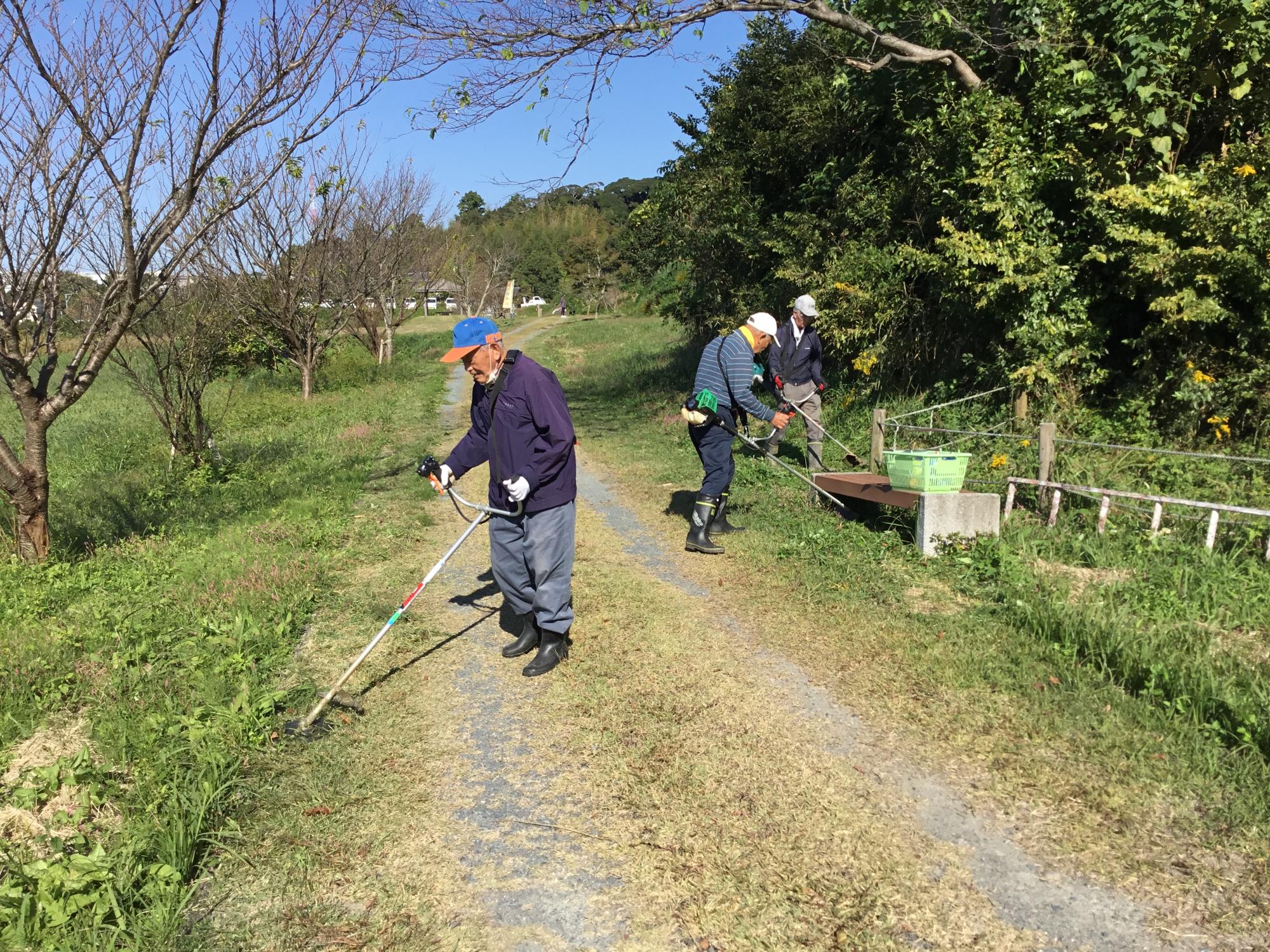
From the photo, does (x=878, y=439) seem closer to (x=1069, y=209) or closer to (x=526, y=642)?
(x=1069, y=209)

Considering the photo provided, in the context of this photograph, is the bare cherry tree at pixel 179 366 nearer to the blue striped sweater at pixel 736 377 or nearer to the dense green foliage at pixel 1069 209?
the blue striped sweater at pixel 736 377

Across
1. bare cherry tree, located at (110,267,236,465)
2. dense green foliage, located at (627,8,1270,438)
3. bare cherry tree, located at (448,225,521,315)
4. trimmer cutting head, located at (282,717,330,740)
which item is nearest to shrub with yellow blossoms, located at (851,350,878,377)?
dense green foliage, located at (627,8,1270,438)

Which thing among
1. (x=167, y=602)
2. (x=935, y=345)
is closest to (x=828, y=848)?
(x=167, y=602)

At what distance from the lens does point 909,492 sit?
22.0ft

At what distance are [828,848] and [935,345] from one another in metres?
8.57

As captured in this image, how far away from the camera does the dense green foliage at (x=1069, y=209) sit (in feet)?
24.1

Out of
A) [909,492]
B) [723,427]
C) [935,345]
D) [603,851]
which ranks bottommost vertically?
[603,851]

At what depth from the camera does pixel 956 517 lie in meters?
6.41

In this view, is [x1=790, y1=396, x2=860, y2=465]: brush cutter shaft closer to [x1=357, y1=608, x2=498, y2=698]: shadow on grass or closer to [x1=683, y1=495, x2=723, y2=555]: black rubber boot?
[x1=683, y1=495, x2=723, y2=555]: black rubber boot

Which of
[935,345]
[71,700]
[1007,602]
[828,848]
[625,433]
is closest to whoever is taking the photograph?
[828,848]

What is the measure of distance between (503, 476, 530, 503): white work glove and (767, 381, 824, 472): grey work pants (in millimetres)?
5448

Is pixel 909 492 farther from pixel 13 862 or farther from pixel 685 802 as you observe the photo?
pixel 13 862

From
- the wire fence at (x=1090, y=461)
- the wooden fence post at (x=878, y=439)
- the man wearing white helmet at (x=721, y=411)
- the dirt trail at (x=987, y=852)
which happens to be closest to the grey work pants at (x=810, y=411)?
the wooden fence post at (x=878, y=439)

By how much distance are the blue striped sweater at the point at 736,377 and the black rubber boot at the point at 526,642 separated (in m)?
2.77
